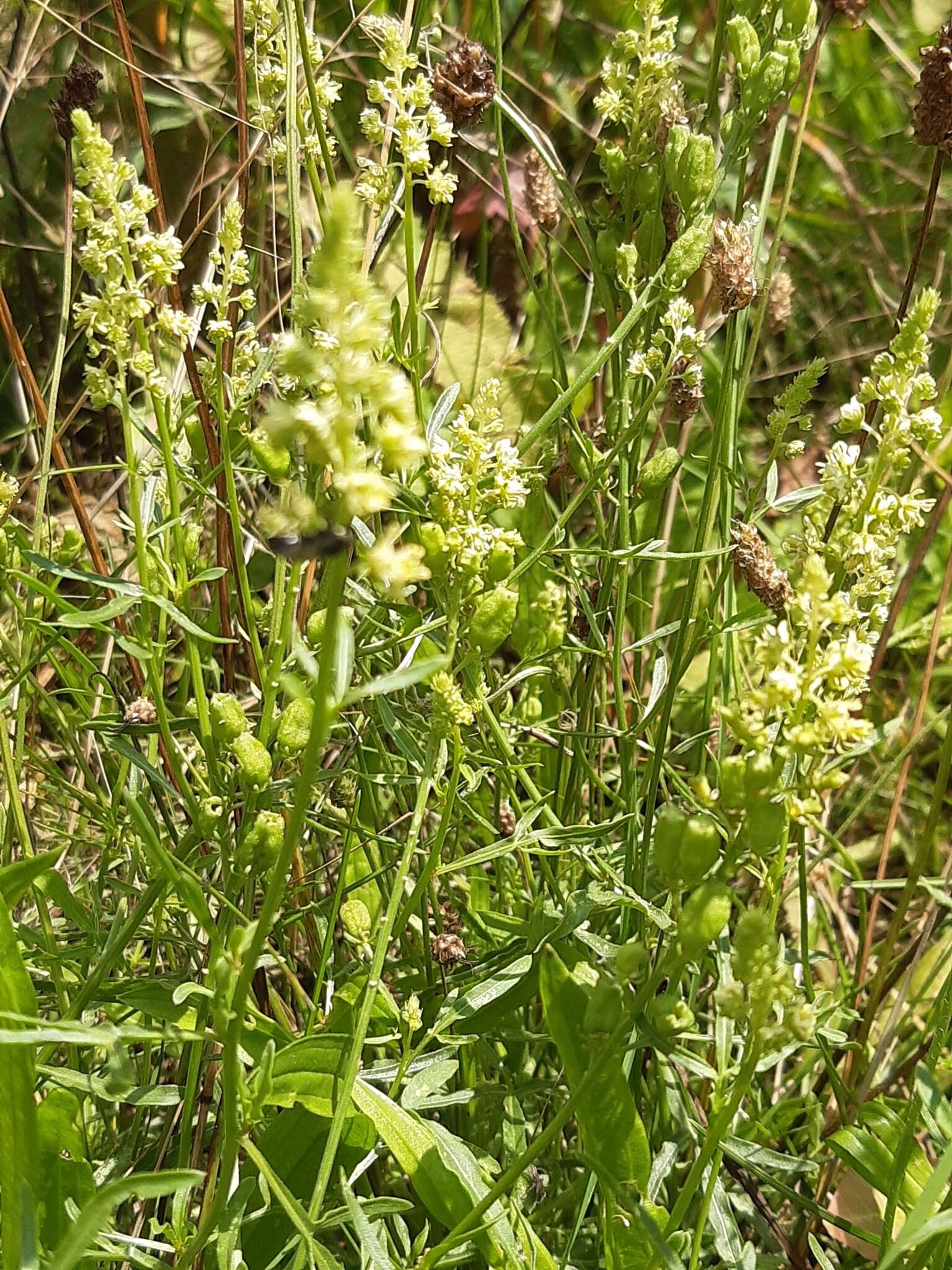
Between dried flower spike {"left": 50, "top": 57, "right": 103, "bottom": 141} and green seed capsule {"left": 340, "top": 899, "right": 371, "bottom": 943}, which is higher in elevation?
Result: dried flower spike {"left": 50, "top": 57, "right": 103, "bottom": 141}

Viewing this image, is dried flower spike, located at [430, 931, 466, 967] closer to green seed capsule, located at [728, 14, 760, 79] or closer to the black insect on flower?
the black insect on flower

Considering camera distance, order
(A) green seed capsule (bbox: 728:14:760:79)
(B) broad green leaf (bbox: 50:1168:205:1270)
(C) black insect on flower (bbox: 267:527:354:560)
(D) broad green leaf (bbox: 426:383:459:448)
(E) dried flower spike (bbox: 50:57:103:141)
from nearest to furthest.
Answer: (C) black insect on flower (bbox: 267:527:354:560)
(B) broad green leaf (bbox: 50:1168:205:1270)
(A) green seed capsule (bbox: 728:14:760:79)
(D) broad green leaf (bbox: 426:383:459:448)
(E) dried flower spike (bbox: 50:57:103:141)

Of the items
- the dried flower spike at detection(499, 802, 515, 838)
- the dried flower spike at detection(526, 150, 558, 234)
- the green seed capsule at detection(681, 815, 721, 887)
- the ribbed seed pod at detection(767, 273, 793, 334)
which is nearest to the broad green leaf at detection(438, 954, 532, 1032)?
the dried flower spike at detection(499, 802, 515, 838)

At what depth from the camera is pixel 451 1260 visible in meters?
1.01

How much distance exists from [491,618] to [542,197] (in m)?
0.65

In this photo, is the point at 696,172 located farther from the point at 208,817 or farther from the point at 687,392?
the point at 208,817

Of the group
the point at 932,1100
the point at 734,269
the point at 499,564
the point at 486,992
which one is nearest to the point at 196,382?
the point at 499,564

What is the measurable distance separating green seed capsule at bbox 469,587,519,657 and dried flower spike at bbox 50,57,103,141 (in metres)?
0.72

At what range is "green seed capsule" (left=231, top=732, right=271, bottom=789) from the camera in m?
0.97

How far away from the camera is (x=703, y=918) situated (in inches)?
29.4

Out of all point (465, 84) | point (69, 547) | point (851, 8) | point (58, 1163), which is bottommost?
point (58, 1163)

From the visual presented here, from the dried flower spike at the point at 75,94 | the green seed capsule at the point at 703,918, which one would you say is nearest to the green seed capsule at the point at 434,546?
the green seed capsule at the point at 703,918

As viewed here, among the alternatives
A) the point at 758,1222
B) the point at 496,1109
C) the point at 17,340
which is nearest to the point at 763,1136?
the point at 758,1222

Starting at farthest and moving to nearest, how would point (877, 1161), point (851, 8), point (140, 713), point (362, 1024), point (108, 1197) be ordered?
1. point (851, 8)
2. point (140, 713)
3. point (877, 1161)
4. point (362, 1024)
5. point (108, 1197)
